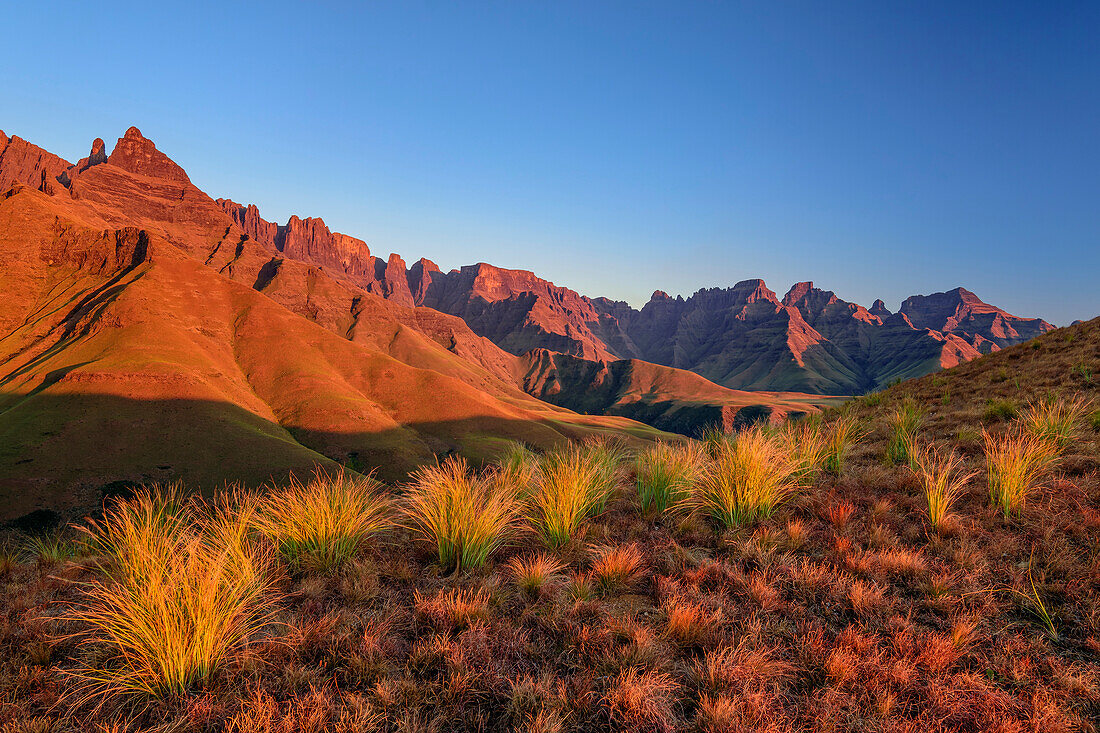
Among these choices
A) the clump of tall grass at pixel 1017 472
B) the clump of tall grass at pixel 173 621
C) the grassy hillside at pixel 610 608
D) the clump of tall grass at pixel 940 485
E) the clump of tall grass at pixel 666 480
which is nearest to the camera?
the grassy hillside at pixel 610 608

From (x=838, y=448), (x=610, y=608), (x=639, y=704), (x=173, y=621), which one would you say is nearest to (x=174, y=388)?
(x=173, y=621)

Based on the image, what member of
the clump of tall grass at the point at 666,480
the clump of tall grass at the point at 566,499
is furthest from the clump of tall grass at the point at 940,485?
the clump of tall grass at the point at 566,499

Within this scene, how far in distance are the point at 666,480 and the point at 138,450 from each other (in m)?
85.1

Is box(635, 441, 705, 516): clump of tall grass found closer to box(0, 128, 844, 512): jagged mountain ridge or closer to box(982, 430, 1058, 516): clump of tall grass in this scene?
box(982, 430, 1058, 516): clump of tall grass

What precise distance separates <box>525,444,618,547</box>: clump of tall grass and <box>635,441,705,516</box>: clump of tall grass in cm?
55

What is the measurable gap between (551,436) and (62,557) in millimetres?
103642

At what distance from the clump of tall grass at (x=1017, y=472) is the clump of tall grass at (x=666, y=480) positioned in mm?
3420

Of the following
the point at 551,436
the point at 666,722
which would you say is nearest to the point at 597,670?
the point at 666,722

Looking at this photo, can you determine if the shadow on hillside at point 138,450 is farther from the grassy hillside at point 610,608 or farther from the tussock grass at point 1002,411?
the grassy hillside at point 610,608

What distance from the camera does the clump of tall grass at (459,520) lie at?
4719 millimetres

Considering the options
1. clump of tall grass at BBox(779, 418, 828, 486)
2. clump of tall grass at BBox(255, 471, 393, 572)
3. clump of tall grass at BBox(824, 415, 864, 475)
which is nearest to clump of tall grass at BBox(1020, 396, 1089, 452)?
clump of tall grass at BBox(824, 415, 864, 475)

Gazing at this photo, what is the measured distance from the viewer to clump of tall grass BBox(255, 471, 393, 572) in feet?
15.2

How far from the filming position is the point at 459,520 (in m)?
4.76

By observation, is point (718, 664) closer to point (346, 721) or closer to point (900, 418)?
point (346, 721)
